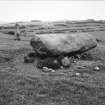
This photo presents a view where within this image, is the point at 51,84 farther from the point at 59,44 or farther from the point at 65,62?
the point at 59,44

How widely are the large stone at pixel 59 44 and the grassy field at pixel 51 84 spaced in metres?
1.19

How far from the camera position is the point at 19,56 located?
1741 cm

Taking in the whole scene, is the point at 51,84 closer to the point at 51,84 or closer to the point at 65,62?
the point at 51,84

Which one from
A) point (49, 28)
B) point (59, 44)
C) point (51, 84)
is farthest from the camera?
point (49, 28)

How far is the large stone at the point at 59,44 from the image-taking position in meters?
14.7

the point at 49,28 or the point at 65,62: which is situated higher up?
the point at 49,28

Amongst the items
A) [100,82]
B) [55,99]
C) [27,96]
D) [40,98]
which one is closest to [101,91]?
[100,82]

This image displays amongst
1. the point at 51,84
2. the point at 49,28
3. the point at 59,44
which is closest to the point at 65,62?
the point at 59,44

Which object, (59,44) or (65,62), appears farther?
(59,44)

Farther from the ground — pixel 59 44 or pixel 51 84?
pixel 59 44

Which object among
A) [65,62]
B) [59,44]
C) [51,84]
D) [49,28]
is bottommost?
[51,84]

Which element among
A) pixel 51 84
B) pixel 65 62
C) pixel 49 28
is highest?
pixel 49 28

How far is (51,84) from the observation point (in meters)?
10.9

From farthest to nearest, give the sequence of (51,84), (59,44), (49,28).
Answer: (49,28) → (59,44) → (51,84)
